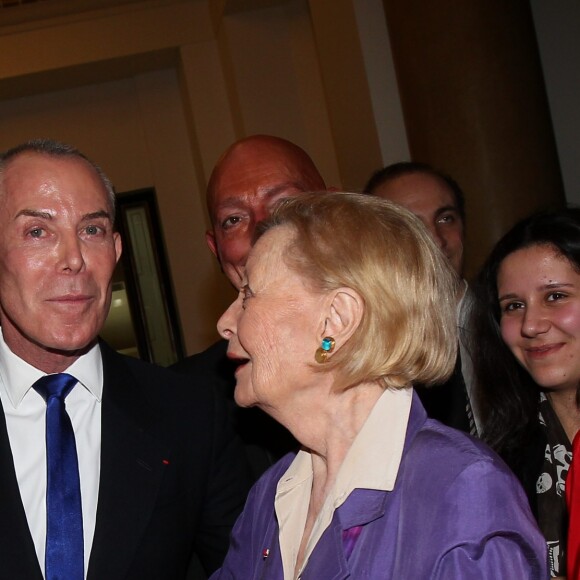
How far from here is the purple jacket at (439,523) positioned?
140cm

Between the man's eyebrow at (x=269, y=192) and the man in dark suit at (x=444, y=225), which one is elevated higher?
the man's eyebrow at (x=269, y=192)

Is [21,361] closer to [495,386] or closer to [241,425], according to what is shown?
[241,425]

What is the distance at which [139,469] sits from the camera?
6.97 ft

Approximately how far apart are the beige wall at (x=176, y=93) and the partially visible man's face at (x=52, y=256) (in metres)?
4.15

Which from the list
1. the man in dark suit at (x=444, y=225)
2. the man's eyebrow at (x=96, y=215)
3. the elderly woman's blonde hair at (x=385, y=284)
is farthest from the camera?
the man in dark suit at (x=444, y=225)

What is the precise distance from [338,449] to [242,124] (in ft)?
19.0

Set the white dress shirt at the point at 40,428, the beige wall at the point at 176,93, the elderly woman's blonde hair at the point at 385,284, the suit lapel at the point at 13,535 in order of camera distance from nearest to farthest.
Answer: the elderly woman's blonde hair at the point at 385,284 → the suit lapel at the point at 13,535 → the white dress shirt at the point at 40,428 → the beige wall at the point at 176,93

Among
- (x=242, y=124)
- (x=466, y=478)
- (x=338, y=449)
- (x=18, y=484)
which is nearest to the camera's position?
(x=466, y=478)

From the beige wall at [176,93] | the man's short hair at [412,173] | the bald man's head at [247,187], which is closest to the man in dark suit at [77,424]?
the bald man's head at [247,187]

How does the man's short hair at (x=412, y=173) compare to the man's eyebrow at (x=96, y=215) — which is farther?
the man's short hair at (x=412, y=173)

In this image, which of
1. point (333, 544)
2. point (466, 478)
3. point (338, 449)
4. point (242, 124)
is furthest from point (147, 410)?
point (242, 124)

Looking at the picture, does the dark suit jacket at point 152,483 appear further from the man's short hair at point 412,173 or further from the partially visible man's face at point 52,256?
the man's short hair at point 412,173

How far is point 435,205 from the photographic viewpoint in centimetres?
335

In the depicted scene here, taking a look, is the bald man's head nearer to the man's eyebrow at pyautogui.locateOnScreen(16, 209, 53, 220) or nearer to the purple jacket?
the man's eyebrow at pyautogui.locateOnScreen(16, 209, 53, 220)
